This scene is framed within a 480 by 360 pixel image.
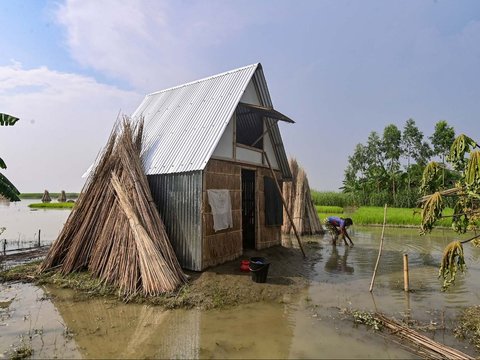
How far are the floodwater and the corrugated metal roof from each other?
3364 mm

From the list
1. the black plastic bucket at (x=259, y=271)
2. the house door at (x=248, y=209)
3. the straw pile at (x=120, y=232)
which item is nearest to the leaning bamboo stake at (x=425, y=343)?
the black plastic bucket at (x=259, y=271)

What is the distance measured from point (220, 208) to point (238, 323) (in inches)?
131

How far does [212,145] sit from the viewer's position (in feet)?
24.8

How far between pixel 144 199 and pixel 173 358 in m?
4.03

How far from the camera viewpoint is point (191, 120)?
8.96 metres

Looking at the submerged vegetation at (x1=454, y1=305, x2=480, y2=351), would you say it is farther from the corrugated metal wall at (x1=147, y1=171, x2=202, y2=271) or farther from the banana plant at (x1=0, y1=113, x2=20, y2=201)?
the banana plant at (x1=0, y1=113, x2=20, y2=201)

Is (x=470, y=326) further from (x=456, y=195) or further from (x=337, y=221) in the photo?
(x=337, y=221)

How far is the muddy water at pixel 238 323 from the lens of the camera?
4141 millimetres

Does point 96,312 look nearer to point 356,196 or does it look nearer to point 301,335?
point 301,335

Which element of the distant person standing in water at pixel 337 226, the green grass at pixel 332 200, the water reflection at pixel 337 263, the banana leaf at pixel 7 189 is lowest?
the water reflection at pixel 337 263

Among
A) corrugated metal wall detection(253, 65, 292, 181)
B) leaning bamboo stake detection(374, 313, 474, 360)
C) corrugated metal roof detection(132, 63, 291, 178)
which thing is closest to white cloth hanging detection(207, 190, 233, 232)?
corrugated metal roof detection(132, 63, 291, 178)

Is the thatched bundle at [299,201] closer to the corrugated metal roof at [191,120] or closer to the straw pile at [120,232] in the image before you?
the corrugated metal roof at [191,120]

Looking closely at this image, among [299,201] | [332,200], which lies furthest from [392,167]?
[299,201]

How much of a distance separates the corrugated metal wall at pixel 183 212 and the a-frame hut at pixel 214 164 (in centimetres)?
2
